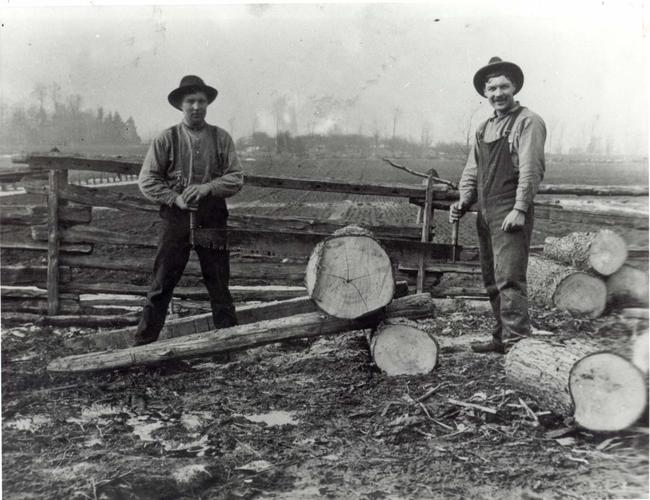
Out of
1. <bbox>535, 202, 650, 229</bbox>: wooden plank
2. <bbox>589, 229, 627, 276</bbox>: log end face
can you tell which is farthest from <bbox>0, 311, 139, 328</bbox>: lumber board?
<bbox>589, 229, 627, 276</bbox>: log end face

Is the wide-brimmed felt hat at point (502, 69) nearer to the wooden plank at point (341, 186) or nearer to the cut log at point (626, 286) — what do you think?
the wooden plank at point (341, 186)

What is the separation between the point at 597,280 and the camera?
5129 millimetres

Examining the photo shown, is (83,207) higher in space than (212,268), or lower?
higher

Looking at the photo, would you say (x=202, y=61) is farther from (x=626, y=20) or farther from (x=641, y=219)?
(x=641, y=219)

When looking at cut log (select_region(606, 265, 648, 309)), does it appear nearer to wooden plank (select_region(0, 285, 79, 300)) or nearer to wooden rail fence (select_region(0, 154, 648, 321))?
wooden rail fence (select_region(0, 154, 648, 321))

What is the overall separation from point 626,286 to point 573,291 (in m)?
0.47

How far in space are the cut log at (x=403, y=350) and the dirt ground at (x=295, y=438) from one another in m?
0.10

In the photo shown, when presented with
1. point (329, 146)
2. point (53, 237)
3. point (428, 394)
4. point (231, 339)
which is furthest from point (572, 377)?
point (329, 146)

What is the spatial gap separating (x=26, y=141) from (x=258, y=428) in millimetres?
9221

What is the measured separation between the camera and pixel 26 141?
33.3ft

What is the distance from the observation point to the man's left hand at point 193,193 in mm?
3947

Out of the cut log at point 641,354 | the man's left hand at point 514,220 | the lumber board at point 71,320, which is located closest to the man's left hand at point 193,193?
the lumber board at point 71,320

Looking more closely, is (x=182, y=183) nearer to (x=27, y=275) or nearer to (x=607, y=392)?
(x=27, y=275)

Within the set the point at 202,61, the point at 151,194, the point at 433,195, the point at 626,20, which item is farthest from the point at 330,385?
the point at 626,20
